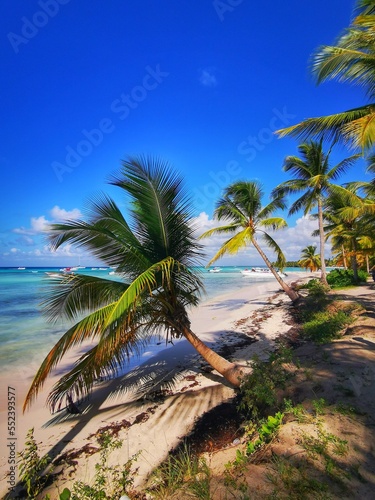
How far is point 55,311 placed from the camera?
12.5ft

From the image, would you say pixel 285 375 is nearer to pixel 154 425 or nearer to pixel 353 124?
pixel 154 425

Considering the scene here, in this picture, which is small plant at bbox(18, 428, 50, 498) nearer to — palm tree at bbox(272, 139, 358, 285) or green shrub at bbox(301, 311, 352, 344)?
green shrub at bbox(301, 311, 352, 344)

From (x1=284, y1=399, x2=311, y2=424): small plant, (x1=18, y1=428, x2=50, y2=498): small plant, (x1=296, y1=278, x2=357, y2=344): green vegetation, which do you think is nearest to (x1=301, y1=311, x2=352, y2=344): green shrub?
(x1=296, y1=278, x2=357, y2=344): green vegetation

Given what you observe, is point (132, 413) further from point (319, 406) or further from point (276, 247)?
point (276, 247)

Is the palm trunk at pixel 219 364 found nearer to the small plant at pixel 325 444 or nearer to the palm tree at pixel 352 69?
the small plant at pixel 325 444

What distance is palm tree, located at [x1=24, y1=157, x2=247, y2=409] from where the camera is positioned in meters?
3.77

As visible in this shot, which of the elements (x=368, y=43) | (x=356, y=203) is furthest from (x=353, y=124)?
(x=356, y=203)

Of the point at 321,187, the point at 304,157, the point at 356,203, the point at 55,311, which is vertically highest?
the point at 304,157

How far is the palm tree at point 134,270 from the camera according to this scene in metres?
3.77

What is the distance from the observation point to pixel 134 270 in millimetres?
4430

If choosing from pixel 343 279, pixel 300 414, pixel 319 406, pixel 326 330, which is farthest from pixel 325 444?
pixel 343 279

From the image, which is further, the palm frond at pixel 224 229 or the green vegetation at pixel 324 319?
the palm frond at pixel 224 229

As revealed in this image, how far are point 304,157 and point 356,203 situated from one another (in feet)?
17.4

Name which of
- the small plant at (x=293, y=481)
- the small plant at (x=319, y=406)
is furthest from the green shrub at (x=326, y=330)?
the small plant at (x=293, y=481)
